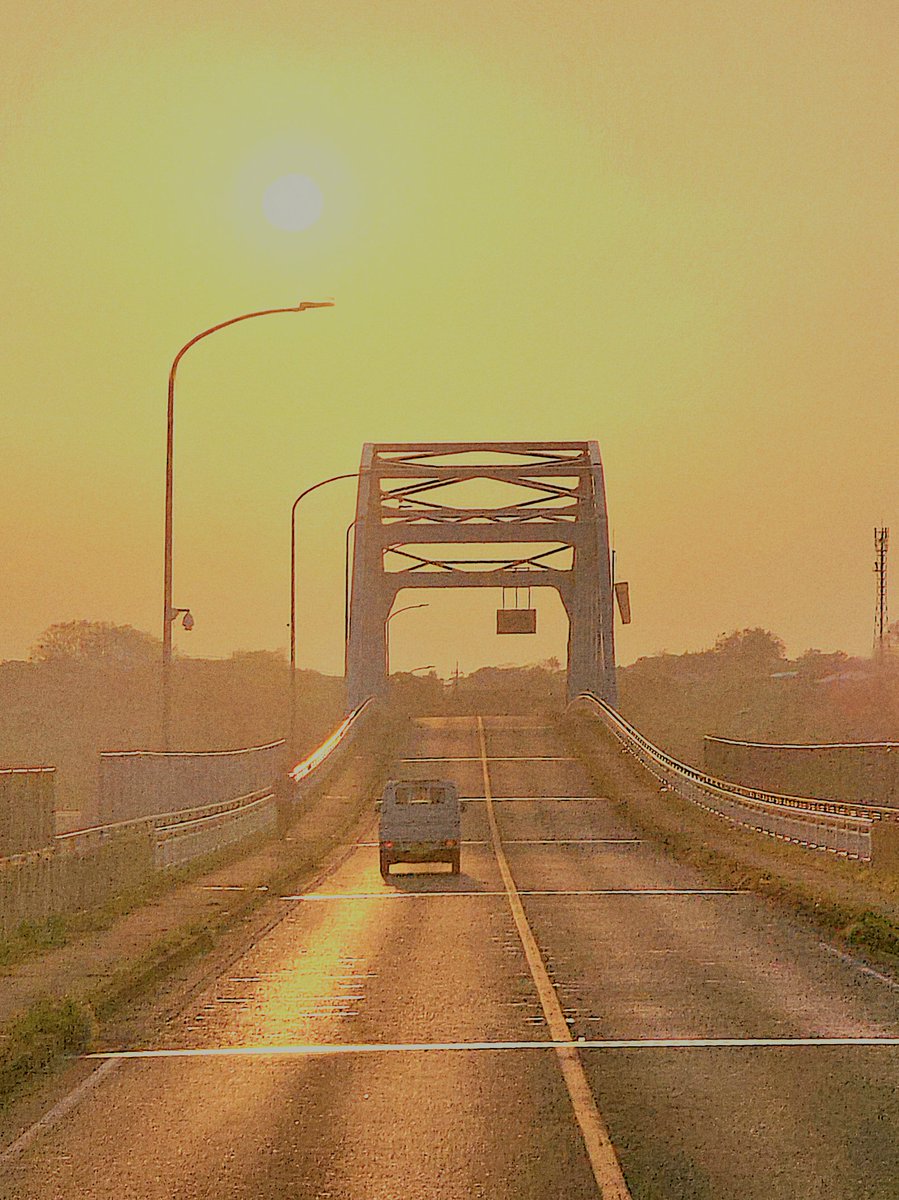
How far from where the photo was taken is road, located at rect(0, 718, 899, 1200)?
9.95m

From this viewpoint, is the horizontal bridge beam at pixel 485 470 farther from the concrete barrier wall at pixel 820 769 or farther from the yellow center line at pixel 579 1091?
the yellow center line at pixel 579 1091

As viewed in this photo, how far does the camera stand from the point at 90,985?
56.6ft

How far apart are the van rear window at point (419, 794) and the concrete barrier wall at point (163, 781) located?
4.96 metres

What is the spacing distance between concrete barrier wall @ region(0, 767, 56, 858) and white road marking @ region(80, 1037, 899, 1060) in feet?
34.6

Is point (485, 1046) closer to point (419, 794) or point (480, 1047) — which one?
point (480, 1047)

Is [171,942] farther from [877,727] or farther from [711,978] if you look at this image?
[877,727]

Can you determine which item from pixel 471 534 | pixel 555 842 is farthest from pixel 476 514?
pixel 555 842

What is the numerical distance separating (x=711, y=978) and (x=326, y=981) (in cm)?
402

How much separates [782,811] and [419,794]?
10814 millimetres

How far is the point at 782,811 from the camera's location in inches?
1804

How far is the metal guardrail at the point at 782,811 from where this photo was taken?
3841 cm

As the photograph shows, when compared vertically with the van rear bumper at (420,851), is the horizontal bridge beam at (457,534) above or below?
above

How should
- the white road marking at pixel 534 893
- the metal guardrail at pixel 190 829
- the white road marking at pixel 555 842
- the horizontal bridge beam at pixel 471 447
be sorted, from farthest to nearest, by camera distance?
1. the horizontal bridge beam at pixel 471 447
2. the white road marking at pixel 555 842
3. the white road marking at pixel 534 893
4. the metal guardrail at pixel 190 829

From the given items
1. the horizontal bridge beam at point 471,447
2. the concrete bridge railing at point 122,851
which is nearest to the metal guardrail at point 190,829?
the concrete bridge railing at point 122,851
